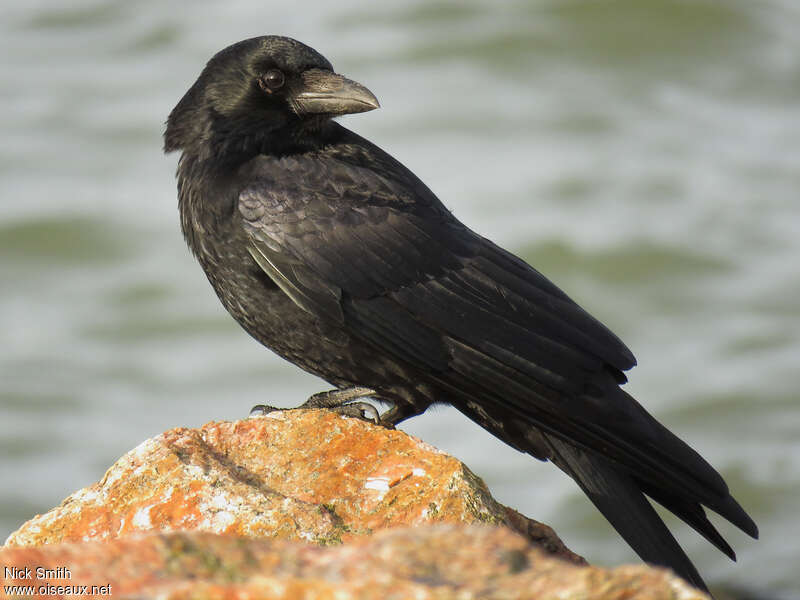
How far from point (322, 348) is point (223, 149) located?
1.20 meters

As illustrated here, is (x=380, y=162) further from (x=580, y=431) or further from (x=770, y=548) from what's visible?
(x=770, y=548)

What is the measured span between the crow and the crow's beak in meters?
0.01

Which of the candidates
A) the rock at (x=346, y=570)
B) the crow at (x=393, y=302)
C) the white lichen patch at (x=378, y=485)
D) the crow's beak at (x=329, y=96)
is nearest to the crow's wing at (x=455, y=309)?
the crow at (x=393, y=302)

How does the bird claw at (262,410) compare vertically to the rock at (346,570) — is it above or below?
above

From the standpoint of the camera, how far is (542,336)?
5.80 m

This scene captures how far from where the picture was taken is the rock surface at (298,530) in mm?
2836

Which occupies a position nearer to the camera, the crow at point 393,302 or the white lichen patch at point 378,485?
the white lichen patch at point 378,485

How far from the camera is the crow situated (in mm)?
5609

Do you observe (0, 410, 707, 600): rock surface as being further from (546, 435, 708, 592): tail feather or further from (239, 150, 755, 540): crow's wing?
(239, 150, 755, 540): crow's wing

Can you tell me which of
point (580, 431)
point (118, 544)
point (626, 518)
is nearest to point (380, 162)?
point (580, 431)

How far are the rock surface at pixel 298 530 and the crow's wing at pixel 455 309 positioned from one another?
0.64 metres

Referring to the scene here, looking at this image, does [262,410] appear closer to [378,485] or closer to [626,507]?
[378,485]

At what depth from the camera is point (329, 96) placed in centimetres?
618

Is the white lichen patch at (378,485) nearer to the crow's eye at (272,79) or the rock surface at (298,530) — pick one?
the rock surface at (298,530)
